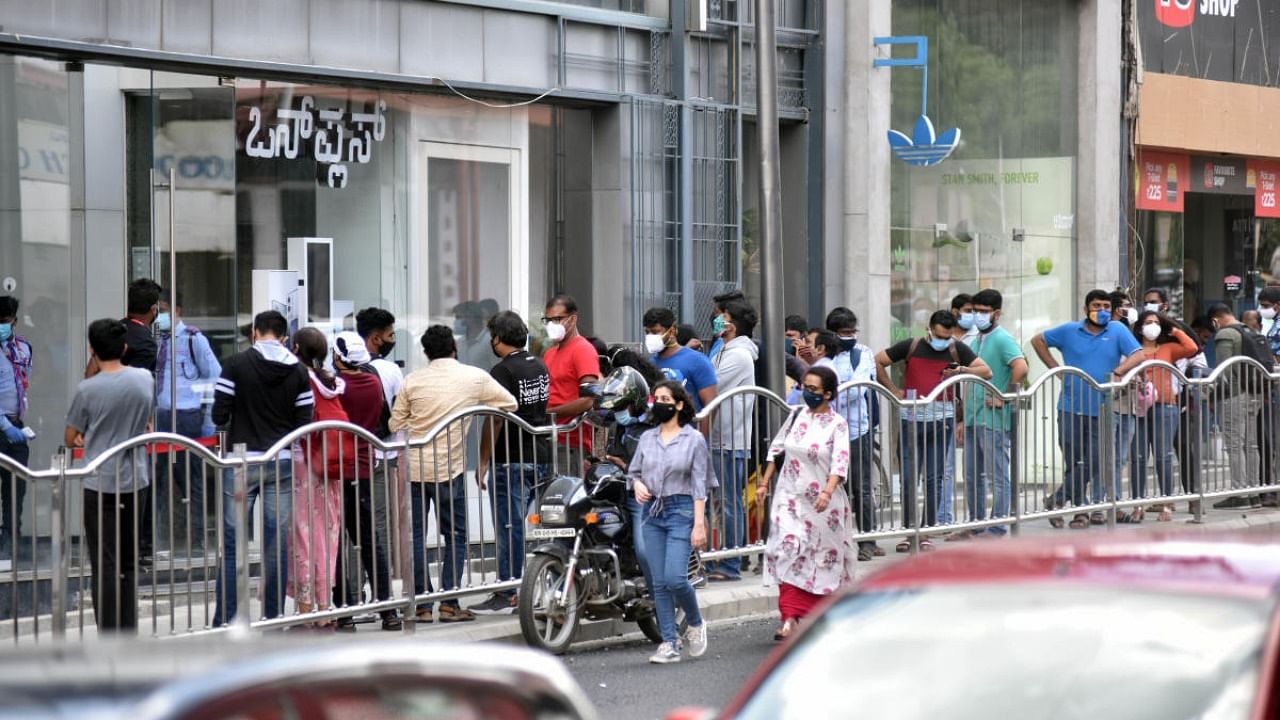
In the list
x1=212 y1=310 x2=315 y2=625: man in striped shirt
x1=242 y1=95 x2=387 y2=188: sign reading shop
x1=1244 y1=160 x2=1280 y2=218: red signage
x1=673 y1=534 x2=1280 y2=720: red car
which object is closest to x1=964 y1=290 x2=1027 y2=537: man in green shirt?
x1=242 y1=95 x2=387 y2=188: sign reading shop

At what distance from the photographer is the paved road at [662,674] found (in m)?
9.33

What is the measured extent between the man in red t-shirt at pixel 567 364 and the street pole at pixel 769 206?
1506 mm

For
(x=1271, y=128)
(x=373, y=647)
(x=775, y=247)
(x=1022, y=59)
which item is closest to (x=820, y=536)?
(x=775, y=247)

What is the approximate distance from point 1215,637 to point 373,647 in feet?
6.50

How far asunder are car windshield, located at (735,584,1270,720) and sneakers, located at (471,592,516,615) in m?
7.17

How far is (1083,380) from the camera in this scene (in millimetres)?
15258

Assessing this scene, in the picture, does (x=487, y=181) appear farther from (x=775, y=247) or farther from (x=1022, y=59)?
(x=1022, y=59)

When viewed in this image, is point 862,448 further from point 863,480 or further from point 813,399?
point 813,399

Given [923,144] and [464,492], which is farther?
[923,144]

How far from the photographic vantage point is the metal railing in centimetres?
931

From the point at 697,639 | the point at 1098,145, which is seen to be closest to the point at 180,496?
the point at 697,639

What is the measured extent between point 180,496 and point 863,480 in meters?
5.54

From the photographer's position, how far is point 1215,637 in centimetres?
423

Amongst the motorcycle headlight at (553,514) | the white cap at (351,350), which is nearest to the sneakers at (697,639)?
the motorcycle headlight at (553,514)
